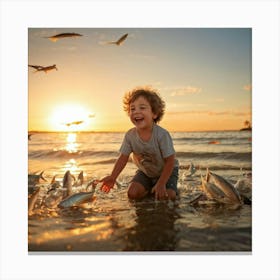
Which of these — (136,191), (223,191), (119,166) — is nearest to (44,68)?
(119,166)

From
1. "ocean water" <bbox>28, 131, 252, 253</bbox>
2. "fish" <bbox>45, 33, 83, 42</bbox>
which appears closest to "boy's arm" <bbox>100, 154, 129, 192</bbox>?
"ocean water" <bbox>28, 131, 252, 253</bbox>

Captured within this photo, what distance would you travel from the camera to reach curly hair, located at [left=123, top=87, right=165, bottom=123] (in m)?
3.21

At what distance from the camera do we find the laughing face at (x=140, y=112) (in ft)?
10.3

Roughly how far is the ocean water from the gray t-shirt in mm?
282

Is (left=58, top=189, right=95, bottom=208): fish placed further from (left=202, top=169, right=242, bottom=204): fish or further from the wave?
the wave

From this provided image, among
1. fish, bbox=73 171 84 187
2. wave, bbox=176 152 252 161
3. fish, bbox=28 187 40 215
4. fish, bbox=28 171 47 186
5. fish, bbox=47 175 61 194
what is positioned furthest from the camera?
wave, bbox=176 152 252 161

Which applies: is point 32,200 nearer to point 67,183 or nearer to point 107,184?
point 67,183

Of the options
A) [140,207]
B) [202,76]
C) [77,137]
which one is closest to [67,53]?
[77,137]

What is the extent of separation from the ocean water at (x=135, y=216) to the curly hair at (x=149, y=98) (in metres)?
0.50

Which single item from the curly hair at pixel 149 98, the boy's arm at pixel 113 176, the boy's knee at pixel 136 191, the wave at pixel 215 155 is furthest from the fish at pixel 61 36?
the wave at pixel 215 155

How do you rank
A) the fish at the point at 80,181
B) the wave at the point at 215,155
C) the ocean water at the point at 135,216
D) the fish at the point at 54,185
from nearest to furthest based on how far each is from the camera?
the ocean water at the point at 135,216, the fish at the point at 54,185, the fish at the point at 80,181, the wave at the point at 215,155

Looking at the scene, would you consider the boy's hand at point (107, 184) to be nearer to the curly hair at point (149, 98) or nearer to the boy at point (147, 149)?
the boy at point (147, 149)
